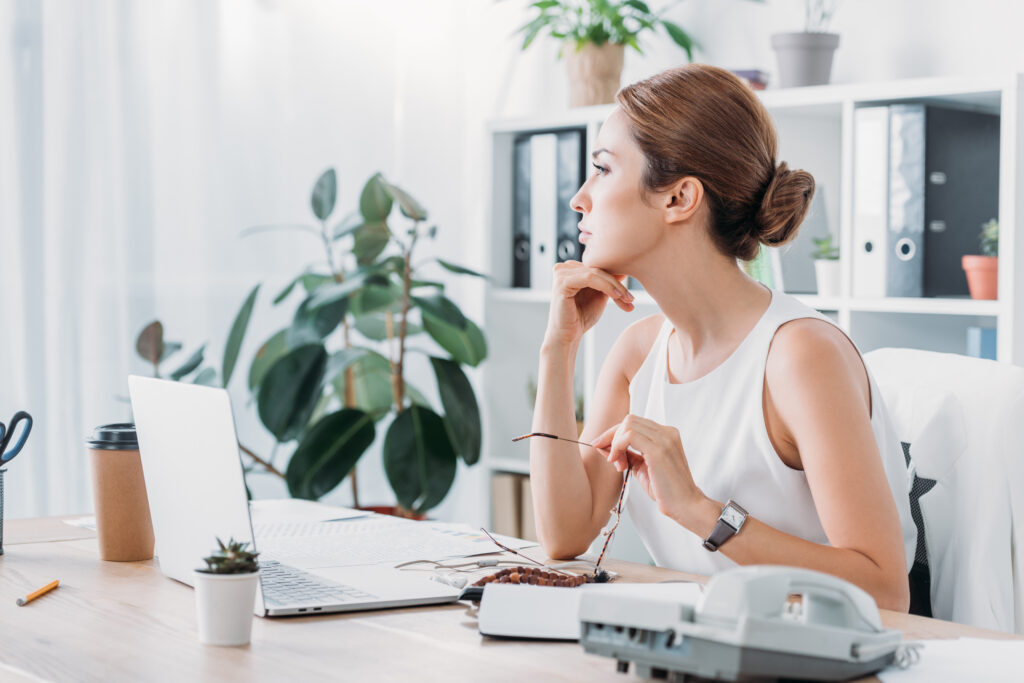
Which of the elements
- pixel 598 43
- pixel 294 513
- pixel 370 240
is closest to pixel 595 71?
pixel 598 43

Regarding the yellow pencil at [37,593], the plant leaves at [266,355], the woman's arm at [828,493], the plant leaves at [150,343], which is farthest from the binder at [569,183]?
the yellow pencil at [37,593]

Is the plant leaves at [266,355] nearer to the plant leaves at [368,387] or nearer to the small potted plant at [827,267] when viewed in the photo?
the plant leaves at [368,387]

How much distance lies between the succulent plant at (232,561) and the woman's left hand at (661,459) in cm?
44

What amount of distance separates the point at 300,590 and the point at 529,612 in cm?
27

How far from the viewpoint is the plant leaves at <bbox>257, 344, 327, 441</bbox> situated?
271 centimetres

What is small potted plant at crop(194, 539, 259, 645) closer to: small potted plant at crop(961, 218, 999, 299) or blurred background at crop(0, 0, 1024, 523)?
small potted plant at crop(961, 218, 999, 299)

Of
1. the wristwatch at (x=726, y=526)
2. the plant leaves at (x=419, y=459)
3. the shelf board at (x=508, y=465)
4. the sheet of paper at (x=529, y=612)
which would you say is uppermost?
the wristwatch at (x=726, y=526)

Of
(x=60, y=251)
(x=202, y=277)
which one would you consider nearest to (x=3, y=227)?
(x=60, y=251)

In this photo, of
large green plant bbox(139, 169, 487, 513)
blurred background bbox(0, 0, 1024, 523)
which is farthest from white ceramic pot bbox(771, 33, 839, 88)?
large green plant bbox(139, 169, 487, 513)

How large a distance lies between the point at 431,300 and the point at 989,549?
1710 mm

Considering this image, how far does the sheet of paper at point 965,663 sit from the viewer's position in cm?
88

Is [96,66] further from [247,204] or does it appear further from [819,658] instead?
[819,658]

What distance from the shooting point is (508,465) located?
10.5 feet

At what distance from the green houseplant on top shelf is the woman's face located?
4.85ft
